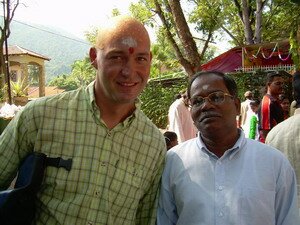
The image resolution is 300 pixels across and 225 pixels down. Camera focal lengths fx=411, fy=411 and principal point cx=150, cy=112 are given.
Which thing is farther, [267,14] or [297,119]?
[267,14]

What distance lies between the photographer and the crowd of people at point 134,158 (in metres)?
2.04

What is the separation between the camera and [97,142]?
2129 millimetres

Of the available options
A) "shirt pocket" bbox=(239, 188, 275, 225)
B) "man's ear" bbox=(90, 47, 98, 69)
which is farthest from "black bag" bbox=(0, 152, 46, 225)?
"shirt pocket" bbox=(239, 188, 275, 225)

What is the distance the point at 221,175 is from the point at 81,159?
2.34ft

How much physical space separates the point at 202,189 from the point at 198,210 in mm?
106

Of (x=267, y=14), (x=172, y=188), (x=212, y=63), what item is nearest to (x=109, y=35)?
(x=172, y=188)

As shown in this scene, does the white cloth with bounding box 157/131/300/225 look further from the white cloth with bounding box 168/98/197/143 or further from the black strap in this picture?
the white cloth with bounding box 168/98/197/143

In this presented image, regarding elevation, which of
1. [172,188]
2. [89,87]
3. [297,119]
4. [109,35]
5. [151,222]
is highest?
[109,35]

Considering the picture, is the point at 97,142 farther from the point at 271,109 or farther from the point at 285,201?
the point at 271,109

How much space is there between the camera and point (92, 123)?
2.16 m

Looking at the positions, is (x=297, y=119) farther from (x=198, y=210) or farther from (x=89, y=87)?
(x=89, y=87)

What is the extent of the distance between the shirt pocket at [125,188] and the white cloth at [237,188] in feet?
0.61

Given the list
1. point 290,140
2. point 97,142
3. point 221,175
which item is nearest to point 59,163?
point 97,142

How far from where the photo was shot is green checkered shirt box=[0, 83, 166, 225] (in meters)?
2.05
